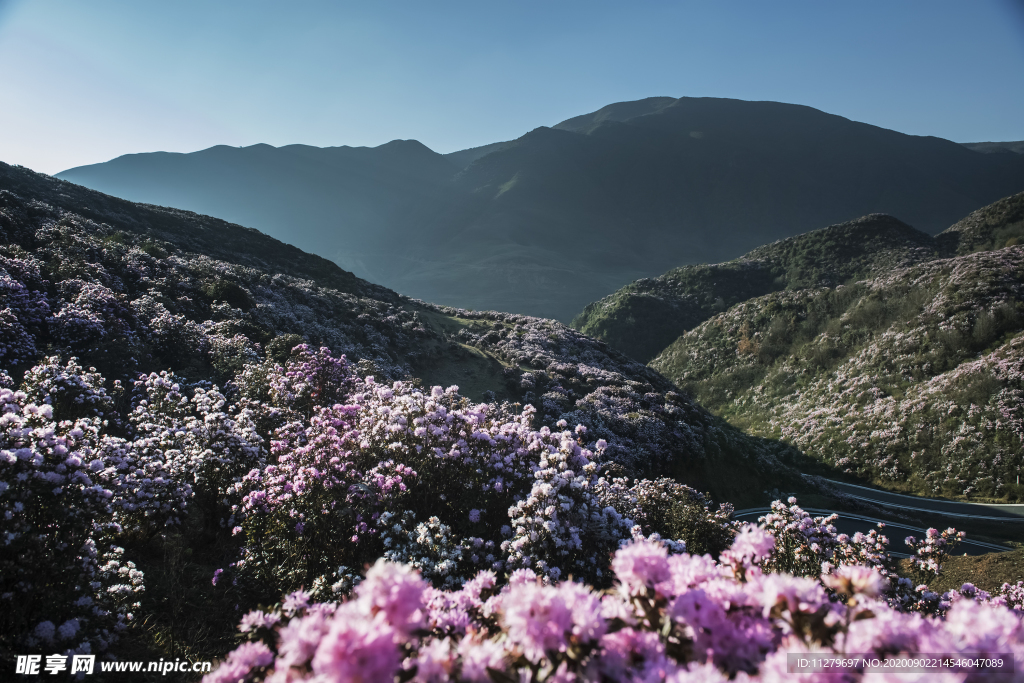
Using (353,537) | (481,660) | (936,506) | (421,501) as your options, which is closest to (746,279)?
(936,506)

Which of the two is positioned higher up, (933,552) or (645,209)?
(645,209)

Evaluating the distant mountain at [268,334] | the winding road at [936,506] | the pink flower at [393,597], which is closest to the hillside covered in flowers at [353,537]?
the pink flower at [393,597]

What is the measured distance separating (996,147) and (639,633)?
288 meters

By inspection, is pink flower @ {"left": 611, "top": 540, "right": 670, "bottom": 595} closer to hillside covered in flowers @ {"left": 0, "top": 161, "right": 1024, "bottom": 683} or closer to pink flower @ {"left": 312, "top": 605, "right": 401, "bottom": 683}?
hillside covered in flowers @ {"left": 0, "top": 161, "right": 1024, "bottom": 683}

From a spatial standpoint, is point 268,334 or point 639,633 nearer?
point 639,633

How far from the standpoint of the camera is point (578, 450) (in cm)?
596

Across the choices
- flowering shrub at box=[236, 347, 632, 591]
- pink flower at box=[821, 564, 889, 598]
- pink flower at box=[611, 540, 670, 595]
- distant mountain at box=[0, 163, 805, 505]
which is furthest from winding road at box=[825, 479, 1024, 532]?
pink flower at box=[611, 540, 670, 595]

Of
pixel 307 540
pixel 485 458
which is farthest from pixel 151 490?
pixel 485 458

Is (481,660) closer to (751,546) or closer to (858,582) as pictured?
(751,546)

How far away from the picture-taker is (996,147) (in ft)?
611

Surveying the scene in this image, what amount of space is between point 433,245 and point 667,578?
156 meters

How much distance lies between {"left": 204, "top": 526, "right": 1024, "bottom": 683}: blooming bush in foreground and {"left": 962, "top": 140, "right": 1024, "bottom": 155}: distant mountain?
260783 mm

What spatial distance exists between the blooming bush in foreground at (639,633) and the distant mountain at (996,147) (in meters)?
261

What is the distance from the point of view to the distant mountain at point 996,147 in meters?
175
